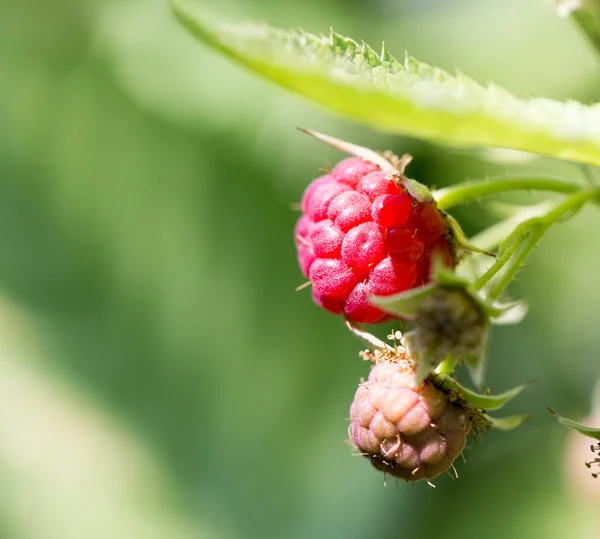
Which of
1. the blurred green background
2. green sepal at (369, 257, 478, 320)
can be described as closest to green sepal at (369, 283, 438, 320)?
green sepal at (369, 257, 478, 320)

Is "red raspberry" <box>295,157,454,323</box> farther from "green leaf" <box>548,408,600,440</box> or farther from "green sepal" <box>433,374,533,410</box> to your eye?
"green leaf" <box>548,408,600,440</box>

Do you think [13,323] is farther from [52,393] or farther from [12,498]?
[12,498]

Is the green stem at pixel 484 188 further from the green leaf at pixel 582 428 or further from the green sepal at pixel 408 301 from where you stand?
the green leaf at pixel 582 428

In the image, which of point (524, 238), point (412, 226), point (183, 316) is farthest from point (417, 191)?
point (183, 316)

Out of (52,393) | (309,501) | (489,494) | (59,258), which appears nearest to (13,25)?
(59,258)

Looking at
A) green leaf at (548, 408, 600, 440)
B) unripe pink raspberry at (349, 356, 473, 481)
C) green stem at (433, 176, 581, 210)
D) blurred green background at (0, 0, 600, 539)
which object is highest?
green stem at (433, 176, 581, 210)

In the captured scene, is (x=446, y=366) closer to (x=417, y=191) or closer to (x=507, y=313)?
(x=507, y=313)
